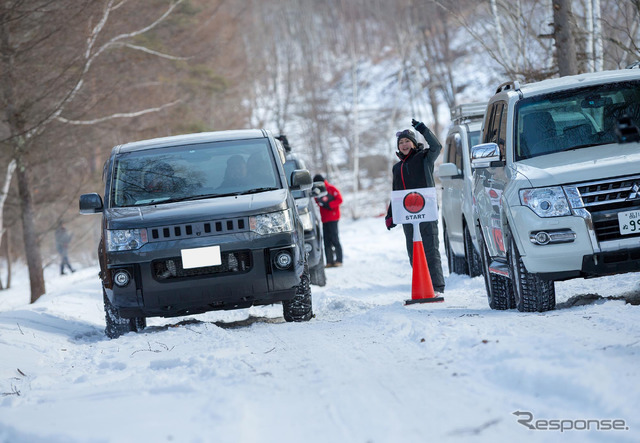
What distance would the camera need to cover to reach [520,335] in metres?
5.87

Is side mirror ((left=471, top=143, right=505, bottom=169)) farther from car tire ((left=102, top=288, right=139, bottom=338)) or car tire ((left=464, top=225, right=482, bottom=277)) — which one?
car tire ((left=102, top=288, right=139, bottom=338))

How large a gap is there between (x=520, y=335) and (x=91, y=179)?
20.9 meters

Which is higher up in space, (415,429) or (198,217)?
(198,217)

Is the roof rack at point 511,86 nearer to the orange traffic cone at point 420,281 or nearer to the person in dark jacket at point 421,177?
the person in dark jacket at point 421,177

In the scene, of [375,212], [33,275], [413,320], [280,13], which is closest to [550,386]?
[413,320]

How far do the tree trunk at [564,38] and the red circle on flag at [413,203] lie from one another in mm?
6137

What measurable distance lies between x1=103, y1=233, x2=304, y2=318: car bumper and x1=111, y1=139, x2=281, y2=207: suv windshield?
2.46 ft

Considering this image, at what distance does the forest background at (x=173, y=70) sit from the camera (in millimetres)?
17828

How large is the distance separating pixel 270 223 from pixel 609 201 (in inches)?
118

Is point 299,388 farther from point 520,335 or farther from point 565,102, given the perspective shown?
point 565,102

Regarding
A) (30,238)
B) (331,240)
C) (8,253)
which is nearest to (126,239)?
(331,240)

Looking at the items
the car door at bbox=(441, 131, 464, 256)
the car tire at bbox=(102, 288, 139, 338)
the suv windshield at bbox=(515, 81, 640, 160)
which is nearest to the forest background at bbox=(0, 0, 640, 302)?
the car door at bbox=(441, 131, 464, 256)

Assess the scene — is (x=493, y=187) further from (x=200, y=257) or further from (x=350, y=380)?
(x=350, y=380)

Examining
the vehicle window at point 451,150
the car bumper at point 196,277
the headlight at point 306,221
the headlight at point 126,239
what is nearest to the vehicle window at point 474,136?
the vehicle window at point 451,150
